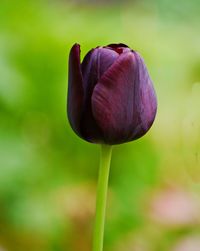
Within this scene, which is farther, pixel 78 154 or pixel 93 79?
pixel 78 154

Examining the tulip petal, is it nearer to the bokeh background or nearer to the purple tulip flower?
the purple tulip flower

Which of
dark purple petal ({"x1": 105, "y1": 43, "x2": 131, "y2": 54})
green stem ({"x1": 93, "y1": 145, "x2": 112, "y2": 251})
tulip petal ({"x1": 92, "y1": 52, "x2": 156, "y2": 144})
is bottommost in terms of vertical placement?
green stem ({"x1": 93, "y1": 145, "x2": 112, "y2": 251})

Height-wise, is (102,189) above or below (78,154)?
below

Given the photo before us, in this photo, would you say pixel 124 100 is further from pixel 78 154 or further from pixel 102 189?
pixel 78 154

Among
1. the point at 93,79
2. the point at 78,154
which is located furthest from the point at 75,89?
the point at 78,154

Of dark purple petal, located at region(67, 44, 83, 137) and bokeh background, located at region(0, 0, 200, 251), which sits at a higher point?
bokeh background, located at region(0, 0, 200, 251)

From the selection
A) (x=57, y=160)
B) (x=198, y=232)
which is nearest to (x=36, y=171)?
(x=57, y=160)

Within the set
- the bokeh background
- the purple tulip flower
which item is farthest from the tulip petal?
the bokeh background
